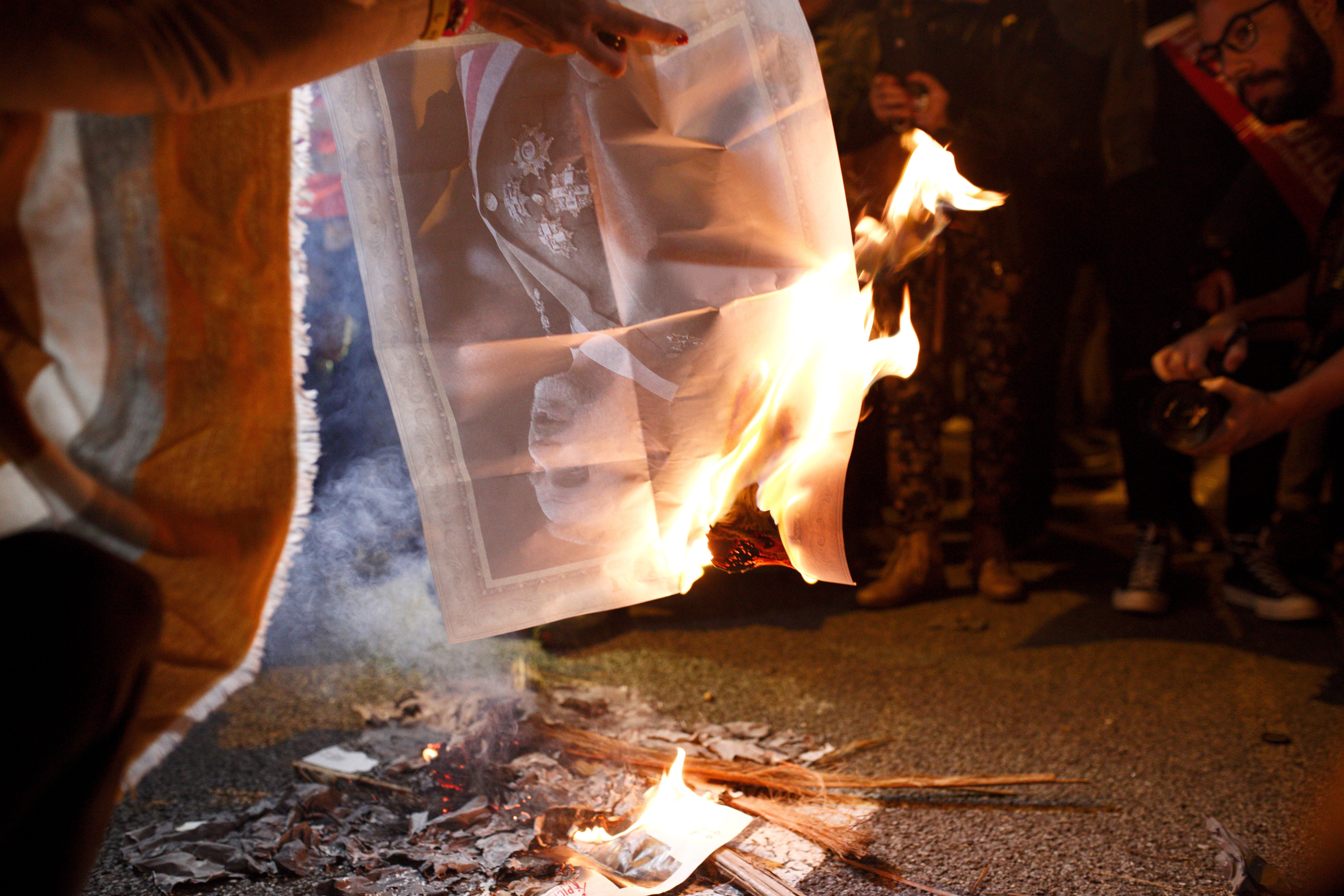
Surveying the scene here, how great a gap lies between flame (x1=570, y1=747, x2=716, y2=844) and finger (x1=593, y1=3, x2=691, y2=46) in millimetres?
1359

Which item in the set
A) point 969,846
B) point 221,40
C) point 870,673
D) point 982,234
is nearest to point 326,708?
point 870,673

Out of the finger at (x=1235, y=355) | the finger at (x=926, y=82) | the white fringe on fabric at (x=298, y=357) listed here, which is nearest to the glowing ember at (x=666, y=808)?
the white fringe on fabric at (x=298, y=357)

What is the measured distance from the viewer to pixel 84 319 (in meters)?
1.11

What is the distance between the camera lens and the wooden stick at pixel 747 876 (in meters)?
1.45

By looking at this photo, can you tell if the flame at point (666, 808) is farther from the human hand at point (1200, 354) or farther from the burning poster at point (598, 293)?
the human hand at point (1200, 354)

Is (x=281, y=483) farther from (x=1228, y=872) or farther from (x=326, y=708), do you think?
(x=1228, y=872)

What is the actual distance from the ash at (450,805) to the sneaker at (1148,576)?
4.99 feet

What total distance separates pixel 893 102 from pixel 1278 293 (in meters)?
1.38

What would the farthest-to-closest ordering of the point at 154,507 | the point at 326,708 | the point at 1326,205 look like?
the point at 1326,205
the point at 326,708
the point at 154,507

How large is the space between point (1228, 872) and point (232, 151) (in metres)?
2.09

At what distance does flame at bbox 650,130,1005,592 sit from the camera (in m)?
1.50

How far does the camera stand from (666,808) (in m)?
1.72

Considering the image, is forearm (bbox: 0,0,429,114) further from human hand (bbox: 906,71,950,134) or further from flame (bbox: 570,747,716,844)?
human hand (bbox: 906,71,950,134)

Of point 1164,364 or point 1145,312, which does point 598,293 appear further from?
point 1145,312
